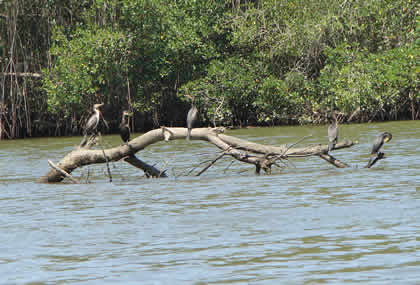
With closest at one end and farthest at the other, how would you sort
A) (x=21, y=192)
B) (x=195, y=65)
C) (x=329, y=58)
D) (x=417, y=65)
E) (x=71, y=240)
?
(x=71, y=240), (x=21, y=192), (x=417, y=65), (x=329, y=58), (x=195, y=65)

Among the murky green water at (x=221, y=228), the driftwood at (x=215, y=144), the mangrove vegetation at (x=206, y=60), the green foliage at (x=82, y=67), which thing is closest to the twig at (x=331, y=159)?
the driftwood at (x=215, y=144)

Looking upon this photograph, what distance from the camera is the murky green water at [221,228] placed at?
22.1 feet

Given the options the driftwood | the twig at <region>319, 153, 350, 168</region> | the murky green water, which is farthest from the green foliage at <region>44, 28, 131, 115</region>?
the twig at <region>319, 153, 350, 168</region>

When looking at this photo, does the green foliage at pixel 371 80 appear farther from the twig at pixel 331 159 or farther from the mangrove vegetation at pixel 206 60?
the twig at pixel 331 159

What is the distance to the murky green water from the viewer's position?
6730mm

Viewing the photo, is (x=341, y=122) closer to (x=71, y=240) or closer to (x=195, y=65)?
(x=195, y=65)

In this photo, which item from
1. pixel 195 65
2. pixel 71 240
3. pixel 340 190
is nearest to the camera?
Result: pixel 71 240

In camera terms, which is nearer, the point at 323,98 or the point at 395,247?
A: the point at 395,247

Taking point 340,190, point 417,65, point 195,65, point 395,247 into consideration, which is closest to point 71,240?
point 395,247

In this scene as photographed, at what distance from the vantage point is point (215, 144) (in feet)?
43.6

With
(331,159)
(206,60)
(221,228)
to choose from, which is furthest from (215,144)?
(206,60)

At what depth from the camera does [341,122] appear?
30547 millimetres

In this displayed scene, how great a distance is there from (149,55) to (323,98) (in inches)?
270

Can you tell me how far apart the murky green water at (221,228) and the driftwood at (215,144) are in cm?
41
